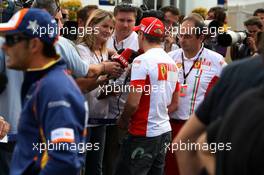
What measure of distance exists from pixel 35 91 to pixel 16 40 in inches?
11.6

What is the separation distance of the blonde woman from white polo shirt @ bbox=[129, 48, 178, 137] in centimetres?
38

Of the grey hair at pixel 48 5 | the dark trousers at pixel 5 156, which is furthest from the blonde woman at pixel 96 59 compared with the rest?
the dark trousers at pixel 5 156

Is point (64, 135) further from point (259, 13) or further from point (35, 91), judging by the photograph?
point (259, 13)

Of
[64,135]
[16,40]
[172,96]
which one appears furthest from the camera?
[172,96]

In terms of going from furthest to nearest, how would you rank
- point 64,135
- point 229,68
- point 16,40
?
point 16,40 < point 64,135 < point 229,68

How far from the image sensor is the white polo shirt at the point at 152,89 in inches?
178

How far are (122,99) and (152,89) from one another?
642 mm

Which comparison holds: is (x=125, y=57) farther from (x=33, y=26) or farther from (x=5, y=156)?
(x=33, y=26)

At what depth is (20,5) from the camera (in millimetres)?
5520

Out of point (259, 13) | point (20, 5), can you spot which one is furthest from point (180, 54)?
point (259, 13)

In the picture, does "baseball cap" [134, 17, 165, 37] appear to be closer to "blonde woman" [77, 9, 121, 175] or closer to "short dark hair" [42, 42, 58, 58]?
"blonde woman" [77, 9, 121, 175]

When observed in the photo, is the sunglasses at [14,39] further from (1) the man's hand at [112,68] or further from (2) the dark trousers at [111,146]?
(2) the dark trousers at [111,146]

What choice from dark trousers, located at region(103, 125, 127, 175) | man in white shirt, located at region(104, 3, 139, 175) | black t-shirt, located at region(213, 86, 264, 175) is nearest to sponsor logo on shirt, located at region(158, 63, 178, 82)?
man in white shirt, located at region(104, 3, 139, 175)

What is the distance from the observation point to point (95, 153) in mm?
5000
